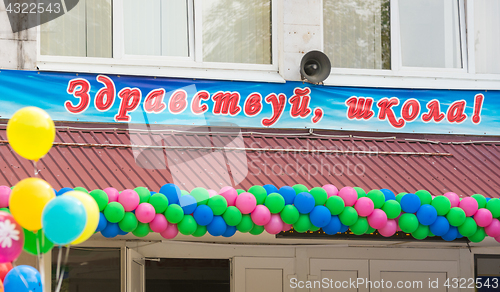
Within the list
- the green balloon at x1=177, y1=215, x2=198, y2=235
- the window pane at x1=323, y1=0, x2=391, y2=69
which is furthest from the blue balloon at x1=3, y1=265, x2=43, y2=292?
the window pane at x1=323, y1=0, x2=391, y2=69

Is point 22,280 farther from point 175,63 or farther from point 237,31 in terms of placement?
point 237,31

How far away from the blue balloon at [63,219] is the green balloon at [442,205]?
3.12 m

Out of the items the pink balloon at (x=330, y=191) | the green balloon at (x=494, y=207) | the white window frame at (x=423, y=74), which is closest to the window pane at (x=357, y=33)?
the white window frame at (x=423, y=74)

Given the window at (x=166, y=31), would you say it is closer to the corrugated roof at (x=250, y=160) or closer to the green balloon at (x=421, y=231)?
the corrugated roof at (x=250, y=160)

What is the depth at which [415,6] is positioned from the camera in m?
8.05

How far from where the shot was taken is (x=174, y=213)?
16.4ft

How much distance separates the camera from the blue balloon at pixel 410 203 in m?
5.33

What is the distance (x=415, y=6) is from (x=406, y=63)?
2.70 feet

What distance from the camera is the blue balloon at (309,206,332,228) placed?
521 cm

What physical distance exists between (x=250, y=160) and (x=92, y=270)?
298 cm

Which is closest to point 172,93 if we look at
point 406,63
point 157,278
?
point 406,63

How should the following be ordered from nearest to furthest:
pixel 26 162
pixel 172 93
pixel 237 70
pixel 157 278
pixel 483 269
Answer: pixel 26 162 < pixel 172 93 < pixel 237 70 < pixel 483 269 < pixel 157 278

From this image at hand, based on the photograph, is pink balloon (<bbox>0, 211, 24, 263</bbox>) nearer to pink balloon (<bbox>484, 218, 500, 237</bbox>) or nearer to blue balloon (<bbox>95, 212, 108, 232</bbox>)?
blue balloon (<bbox>95, 212, 108, 232</bbox>)

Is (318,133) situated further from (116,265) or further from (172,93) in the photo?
(116,265)
